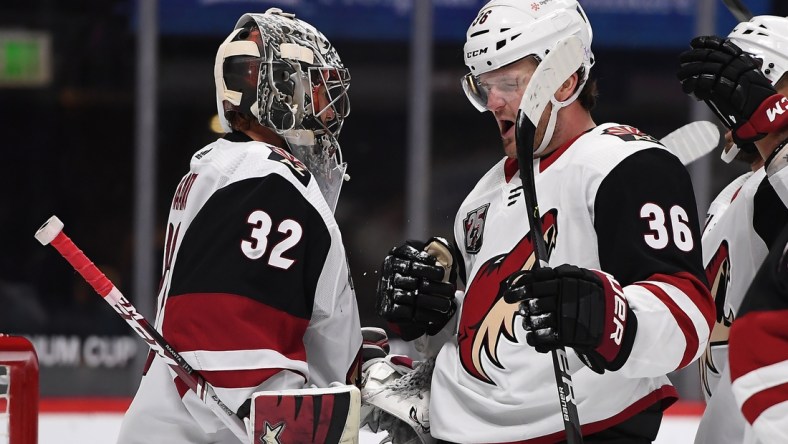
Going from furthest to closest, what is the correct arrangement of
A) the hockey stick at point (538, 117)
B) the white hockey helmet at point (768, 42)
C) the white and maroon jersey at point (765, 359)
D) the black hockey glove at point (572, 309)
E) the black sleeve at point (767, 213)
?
the white hockey helmet at point (768, 42) → the black sleeve at point (767, 213) → the hockey stick at point (538, 117) → the black hockey glove at point (572, 309) → the white and maroon jersey at point (765, 359)

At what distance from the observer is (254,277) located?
192 cm

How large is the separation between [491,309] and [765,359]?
24.8 inches

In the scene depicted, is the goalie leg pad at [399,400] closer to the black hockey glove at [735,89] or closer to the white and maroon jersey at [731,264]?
the white and maroon jersey at [731,264]

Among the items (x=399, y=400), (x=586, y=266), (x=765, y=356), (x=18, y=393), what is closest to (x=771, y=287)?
(x=765, y=356)

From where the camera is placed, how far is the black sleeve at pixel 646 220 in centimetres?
173

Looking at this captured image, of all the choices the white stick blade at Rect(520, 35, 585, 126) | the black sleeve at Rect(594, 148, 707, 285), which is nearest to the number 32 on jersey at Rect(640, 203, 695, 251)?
the black sleeve at Rect(594, 148, 707, 285)

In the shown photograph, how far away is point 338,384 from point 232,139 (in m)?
0.47

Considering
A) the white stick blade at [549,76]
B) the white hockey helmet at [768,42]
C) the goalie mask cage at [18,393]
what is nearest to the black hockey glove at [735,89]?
the white hockey helmet at [768,42]

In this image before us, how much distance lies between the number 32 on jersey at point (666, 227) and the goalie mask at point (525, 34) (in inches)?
10.0

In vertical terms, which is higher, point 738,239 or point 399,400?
point 738,239

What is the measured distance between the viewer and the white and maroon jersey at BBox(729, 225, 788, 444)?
52.4 inches

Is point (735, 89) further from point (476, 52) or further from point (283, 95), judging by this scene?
point (283, 95)

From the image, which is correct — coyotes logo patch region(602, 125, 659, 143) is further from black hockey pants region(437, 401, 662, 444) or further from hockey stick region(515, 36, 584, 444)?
black hockey pants region(437, 401, 662, 444)

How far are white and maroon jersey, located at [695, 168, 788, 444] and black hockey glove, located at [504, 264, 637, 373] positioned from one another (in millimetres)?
378
